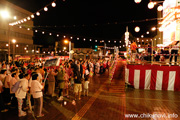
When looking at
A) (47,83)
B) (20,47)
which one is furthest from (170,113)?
(20,47)

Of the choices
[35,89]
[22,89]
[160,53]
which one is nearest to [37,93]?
[35,89]

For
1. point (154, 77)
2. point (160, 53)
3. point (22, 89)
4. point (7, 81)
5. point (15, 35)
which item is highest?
point (15, 35)

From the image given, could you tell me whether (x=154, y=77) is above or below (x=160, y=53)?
below

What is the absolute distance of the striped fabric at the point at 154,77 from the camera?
9.38 meters

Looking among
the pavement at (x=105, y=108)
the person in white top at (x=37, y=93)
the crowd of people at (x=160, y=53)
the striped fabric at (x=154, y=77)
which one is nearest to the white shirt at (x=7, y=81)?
the pavement at (x=105, y=108)

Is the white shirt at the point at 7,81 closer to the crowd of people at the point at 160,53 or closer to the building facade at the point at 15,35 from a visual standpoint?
the crowd of people at the point at 160,53

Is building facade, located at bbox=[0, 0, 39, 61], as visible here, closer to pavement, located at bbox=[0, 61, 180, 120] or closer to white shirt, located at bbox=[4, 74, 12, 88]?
white shirt, located at bbox=[4, 74, 12, 88]

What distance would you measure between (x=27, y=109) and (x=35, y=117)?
1091 millimetres

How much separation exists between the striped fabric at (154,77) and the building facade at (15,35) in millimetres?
23744

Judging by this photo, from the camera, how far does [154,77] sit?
31.7 ft

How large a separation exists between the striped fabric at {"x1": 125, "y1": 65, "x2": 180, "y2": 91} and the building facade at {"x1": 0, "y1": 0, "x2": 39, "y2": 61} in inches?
935

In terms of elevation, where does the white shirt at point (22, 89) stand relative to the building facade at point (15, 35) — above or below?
below

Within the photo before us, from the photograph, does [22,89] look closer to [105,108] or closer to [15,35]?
[105,108]

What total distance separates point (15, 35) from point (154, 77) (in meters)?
36.8
